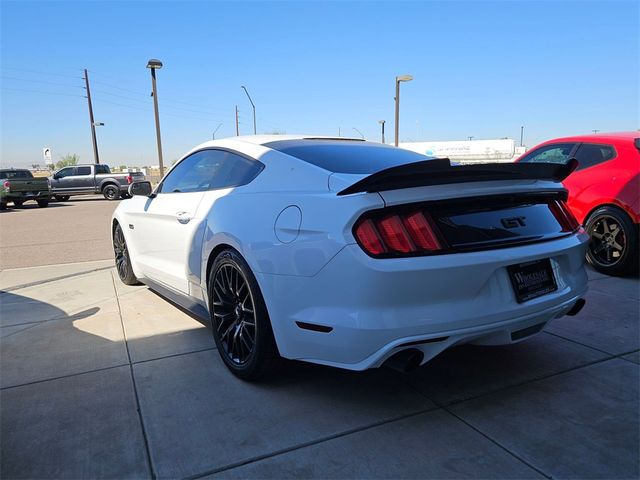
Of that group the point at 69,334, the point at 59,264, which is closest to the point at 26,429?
the point at 69,334

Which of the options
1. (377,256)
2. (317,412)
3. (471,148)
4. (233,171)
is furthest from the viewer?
(471,148)

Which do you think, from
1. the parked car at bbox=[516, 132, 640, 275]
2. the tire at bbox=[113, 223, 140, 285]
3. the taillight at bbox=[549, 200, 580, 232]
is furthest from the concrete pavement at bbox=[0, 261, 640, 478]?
the parked car at bbox=[516, 132, 640, 275]

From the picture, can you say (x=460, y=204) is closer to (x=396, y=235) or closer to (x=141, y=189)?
(x=396, y=235)

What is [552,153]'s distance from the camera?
6.36m

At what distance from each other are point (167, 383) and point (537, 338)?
2.68 metres

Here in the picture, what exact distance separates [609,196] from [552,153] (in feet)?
3.93

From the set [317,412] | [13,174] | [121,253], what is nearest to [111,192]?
[13,174]

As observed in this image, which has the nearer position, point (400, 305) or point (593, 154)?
point (400, 305)

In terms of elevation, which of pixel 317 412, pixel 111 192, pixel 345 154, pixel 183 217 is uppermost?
pixel 345 154

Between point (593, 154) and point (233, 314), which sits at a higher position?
point (593, 154)

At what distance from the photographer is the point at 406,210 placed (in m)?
2.29

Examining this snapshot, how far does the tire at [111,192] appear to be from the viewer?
24.7m

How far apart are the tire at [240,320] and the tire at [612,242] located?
4.36 m

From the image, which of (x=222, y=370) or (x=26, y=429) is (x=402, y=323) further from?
(x=26, y=429)
